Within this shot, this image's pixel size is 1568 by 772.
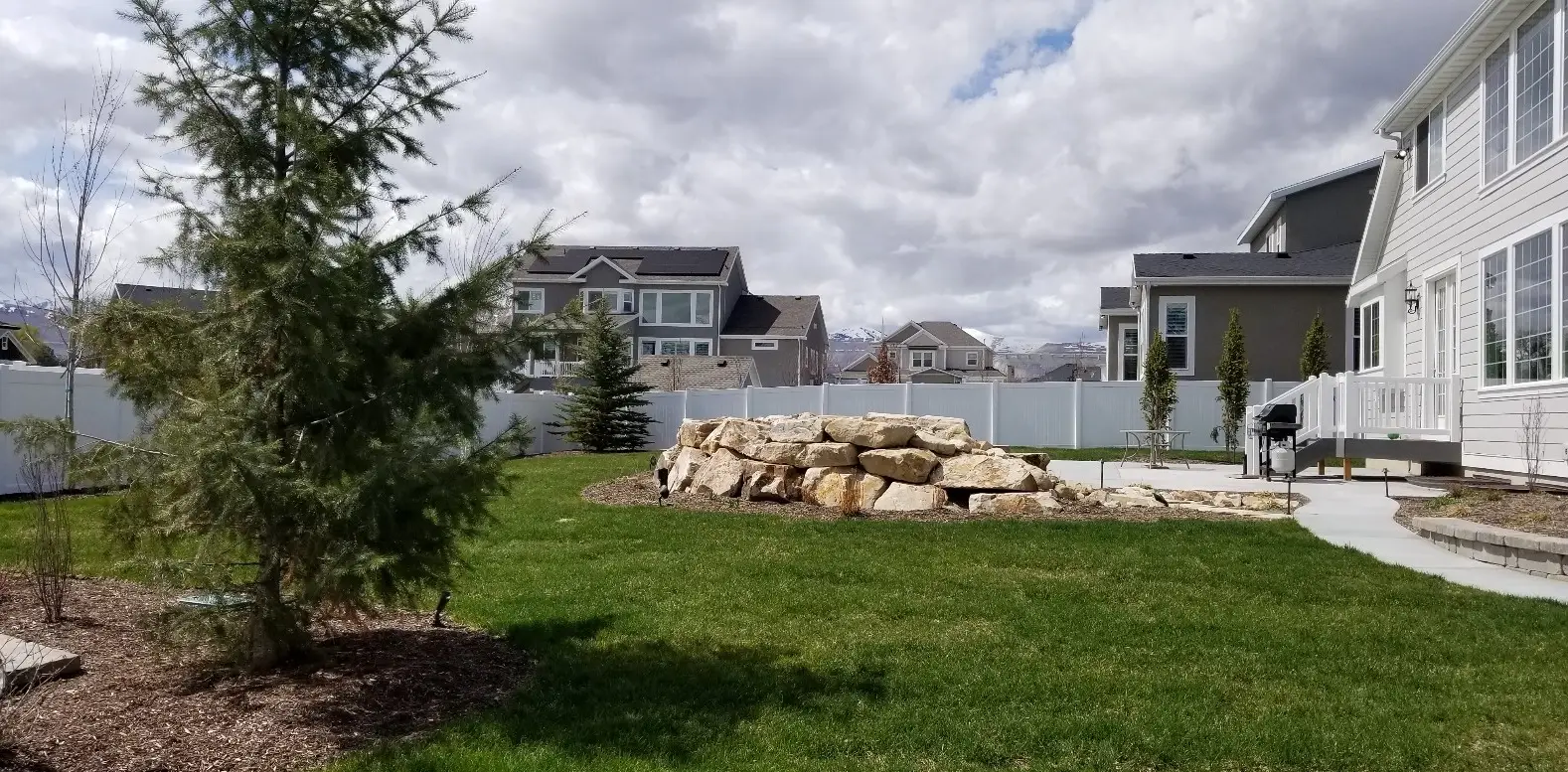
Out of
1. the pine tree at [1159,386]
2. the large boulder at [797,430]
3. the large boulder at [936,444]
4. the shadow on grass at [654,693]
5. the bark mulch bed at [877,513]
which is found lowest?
the shadow on grass at [654,693]

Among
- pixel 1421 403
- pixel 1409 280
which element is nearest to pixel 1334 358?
pixel 1409 280

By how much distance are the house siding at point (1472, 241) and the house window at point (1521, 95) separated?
0.74 feet

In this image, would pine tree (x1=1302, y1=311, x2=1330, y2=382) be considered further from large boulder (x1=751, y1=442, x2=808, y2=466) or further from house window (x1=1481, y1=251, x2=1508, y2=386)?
large boulder (x1=751, y1=442, x2=808, y2=466)

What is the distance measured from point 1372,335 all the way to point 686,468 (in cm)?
1186

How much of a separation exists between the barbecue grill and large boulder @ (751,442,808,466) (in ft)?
21.7

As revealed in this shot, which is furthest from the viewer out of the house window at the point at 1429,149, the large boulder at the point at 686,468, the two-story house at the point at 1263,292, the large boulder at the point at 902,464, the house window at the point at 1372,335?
the two-story house at the point at 1263,292

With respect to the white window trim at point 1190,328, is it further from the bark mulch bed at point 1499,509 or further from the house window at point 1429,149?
the bark mulch bed at point 1499,509

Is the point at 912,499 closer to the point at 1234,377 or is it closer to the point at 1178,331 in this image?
the point at 1234,377

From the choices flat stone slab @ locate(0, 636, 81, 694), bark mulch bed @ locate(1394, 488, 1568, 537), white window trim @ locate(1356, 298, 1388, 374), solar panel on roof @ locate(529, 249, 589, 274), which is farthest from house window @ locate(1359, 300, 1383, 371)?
solar panel on roof @ locate(529, 249, 589, 274)

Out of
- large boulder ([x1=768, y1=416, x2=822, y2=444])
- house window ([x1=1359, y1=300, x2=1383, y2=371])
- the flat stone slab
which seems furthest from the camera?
house window ([x1=1359, y1=300, x2=1383, y2=371])

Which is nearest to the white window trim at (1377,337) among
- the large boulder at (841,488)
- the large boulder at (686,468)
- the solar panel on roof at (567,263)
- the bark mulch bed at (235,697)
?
the large boulder at (841,488)

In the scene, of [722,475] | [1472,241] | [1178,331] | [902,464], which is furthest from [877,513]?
[1178,331]

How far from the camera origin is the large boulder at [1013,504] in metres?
10.9

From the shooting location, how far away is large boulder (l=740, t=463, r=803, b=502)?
1203cm
